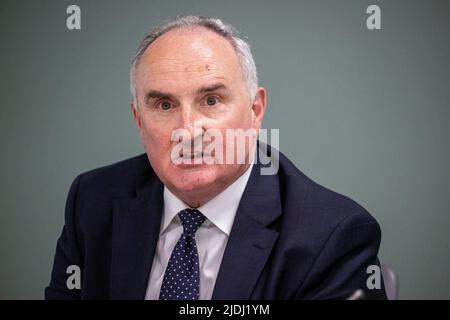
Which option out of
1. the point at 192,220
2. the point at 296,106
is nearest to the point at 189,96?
the point at 192,220

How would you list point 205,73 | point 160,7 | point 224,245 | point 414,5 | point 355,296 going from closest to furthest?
point 355,296, point 205,73, point 224,245, point 414,5, point 160,7

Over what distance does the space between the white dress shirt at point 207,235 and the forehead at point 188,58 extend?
1.40 ft

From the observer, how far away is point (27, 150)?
231 cm

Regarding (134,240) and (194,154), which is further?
(134,240)

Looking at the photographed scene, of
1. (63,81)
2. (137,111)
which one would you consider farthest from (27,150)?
(137,111)

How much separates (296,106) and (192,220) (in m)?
0.71

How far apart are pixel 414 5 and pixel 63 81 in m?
1.53

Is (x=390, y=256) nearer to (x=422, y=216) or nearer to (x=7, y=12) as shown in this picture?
(x=422, y=216)

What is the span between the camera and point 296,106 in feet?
7.15

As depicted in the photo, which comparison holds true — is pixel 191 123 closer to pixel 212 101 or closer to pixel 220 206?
pixel 212 101

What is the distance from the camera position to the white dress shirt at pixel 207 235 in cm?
178

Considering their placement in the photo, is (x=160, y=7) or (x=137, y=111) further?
(x=160, y=7)

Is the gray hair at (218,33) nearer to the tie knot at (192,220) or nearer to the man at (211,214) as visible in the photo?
the man at (211,214)

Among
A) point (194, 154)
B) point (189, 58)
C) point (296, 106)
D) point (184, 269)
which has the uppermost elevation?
point (189, 58)
